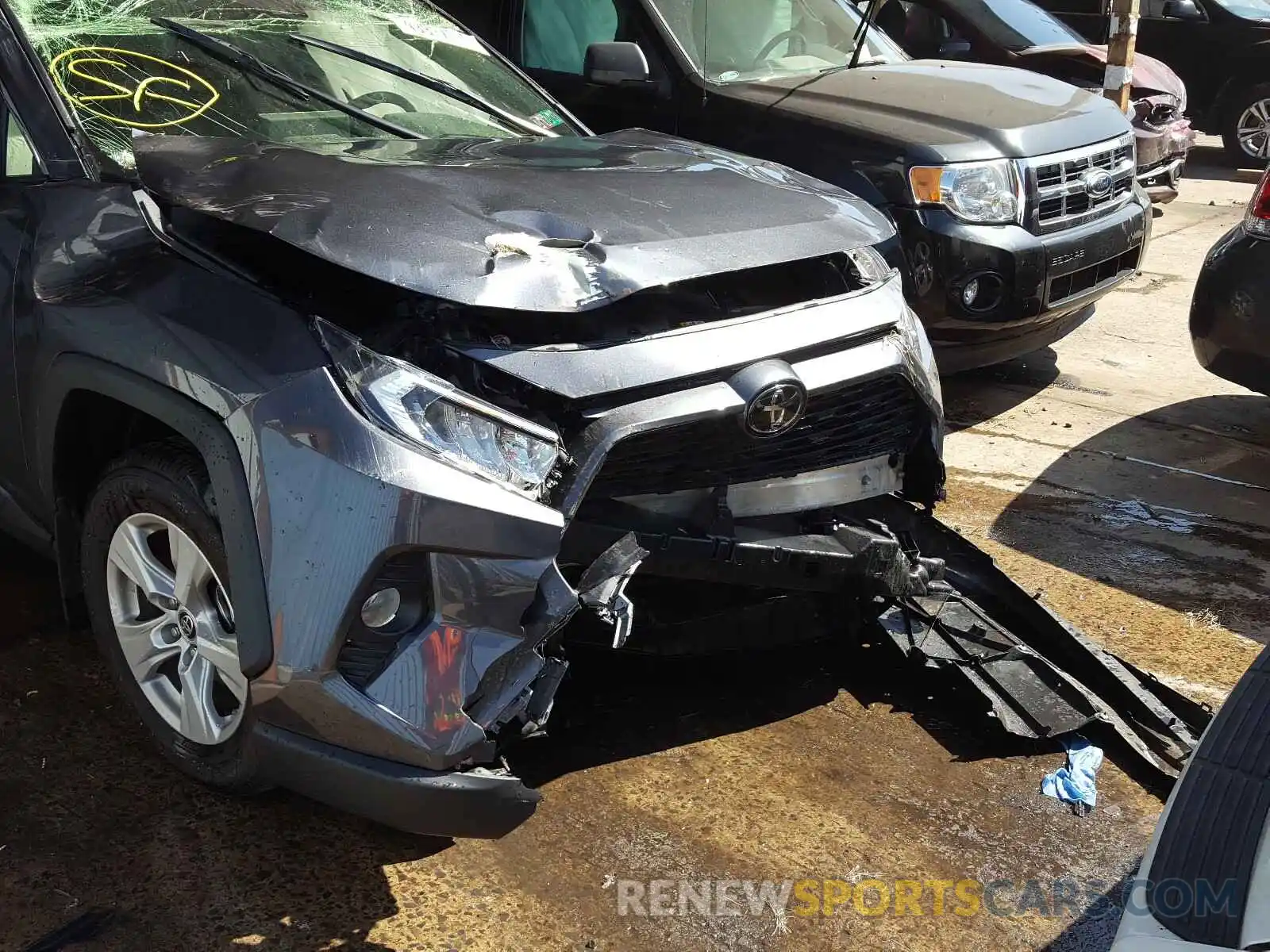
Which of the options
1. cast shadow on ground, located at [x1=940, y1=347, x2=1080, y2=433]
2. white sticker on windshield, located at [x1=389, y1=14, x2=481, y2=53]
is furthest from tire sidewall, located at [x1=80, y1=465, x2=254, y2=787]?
cast shadow on ground, located at [x1=940, y1=347, x2=1080, y2=433]

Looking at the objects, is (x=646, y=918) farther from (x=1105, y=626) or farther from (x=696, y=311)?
(x=1105, y=626)

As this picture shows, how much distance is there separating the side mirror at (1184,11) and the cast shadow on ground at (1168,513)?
8038mm

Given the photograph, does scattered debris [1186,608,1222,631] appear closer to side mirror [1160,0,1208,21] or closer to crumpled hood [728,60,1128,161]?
crumpled hood [728,60,1128,161]

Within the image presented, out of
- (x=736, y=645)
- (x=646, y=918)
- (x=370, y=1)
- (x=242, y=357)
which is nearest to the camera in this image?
(x=242, y=357)

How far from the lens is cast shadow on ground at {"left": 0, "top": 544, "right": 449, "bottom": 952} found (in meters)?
2.60

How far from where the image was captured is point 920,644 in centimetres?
344

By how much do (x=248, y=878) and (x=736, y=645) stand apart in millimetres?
1221

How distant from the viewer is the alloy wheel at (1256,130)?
40.6 ft

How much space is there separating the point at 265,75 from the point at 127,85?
379mm

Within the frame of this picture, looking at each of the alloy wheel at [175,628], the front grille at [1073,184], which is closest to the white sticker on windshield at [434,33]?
the alloy wheel at [175,628]

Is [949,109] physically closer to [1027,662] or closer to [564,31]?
[564,31]

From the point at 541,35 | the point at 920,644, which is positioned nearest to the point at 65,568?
the point at 920,644

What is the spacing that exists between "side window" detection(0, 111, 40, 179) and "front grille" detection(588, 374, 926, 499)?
1.62 meters

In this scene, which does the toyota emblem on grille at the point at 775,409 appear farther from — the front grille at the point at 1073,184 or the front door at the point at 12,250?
the front grille at the point at 1073,184
